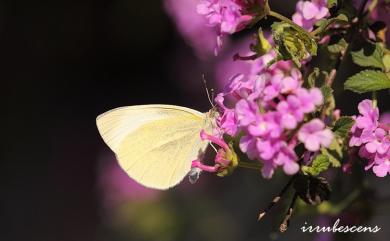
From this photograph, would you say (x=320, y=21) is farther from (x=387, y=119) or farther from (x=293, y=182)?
(x=387, y=119)

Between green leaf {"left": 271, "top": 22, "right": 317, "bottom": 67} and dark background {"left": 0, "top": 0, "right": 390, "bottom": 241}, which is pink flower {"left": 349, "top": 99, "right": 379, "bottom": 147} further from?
dark background {"left": 0, "top": 0, "right": 390, "bottom": 241}

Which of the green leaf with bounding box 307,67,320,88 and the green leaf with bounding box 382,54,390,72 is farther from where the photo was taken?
the green leaf with bounding box 382,54,390,72

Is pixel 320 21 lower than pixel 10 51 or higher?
higher

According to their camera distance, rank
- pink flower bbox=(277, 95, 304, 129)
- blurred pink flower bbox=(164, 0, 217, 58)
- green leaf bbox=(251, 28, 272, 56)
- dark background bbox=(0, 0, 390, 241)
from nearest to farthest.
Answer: pink flower bbox=(277, 95, 304, 129)
green leaf bbox=(251, 28, 272, 56)
blurred pink flower bbox=(164, 0, 217, 58)
dark background bbox=(0, 0, 390, 241)

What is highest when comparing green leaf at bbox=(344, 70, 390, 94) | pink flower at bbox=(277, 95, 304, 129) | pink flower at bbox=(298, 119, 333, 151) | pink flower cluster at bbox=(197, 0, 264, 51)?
pink flower cluster at bbox=(197, 0, 264, 51)

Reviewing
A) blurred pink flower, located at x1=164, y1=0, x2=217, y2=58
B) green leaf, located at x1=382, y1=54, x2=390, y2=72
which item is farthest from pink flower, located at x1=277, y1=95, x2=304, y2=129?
blurred pink flower, located at x1=164, y1=0, x2=217, y2=58

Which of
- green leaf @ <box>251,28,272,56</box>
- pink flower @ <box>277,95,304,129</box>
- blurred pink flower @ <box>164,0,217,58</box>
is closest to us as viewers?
pink flower @ <box>277,95,304,129</box>

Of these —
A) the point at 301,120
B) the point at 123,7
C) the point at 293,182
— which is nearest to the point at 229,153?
the point at 293,182

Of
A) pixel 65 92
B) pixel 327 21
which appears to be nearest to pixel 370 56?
pixel 327 21
